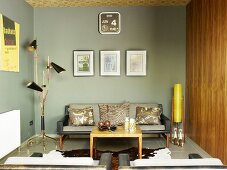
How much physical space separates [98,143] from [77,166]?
142 inches

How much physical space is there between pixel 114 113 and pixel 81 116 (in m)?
0.63

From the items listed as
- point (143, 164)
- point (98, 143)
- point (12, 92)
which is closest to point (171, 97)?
point (98, 143)

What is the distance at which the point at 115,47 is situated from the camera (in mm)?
5547

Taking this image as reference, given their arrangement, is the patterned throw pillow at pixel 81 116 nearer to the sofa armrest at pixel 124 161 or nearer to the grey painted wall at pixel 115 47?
the grey painted wall at pixel 115 47

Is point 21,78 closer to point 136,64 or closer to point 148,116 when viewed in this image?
point 136,64

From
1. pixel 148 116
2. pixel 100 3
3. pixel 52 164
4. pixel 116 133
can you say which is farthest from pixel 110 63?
pixel 52 164

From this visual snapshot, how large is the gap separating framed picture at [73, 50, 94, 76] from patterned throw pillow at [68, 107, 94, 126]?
0.87 m

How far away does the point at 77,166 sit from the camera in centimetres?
149

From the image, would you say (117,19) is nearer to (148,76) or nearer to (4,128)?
(148,76)

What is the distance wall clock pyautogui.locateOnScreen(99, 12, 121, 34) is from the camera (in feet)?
18.0

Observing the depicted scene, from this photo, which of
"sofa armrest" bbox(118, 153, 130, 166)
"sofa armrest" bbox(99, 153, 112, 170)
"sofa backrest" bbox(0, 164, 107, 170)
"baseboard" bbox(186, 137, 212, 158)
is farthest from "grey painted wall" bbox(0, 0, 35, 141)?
"baseboard" bbox(186, 137, 212, 158)

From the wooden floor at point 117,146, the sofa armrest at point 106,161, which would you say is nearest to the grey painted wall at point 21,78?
the wooden floor at point 117,146

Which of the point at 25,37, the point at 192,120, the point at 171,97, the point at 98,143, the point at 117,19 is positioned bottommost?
the point at 98,143

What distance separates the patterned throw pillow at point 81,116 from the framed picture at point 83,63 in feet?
2.87
